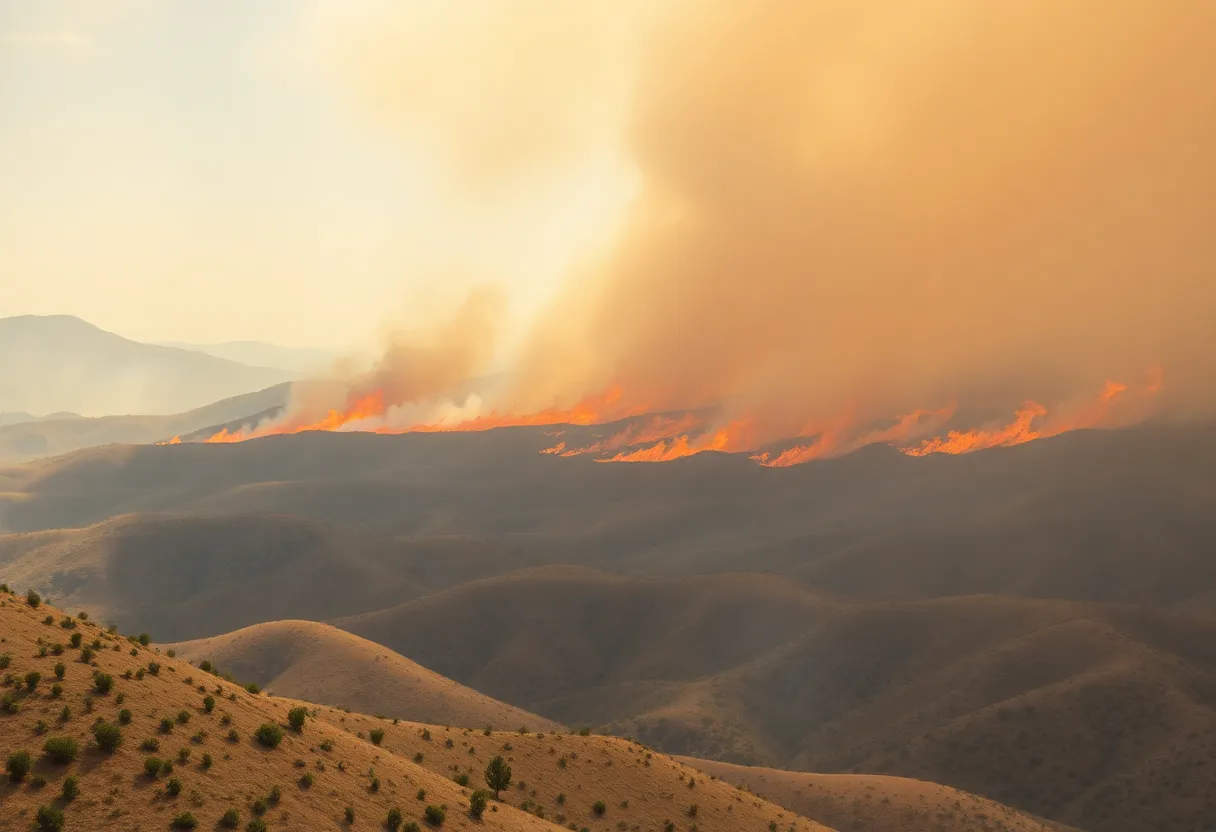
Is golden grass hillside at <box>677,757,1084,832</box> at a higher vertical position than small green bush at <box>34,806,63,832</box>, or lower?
lower

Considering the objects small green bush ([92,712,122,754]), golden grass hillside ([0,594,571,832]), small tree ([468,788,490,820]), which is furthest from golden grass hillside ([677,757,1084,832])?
small green bush ([92,712,122,754])

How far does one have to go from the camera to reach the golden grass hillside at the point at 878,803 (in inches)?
3460

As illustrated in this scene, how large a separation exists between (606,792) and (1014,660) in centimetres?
9949

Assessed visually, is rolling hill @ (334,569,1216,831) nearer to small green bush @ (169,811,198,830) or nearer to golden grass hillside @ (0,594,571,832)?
golden grass hillside @ (0,594,571,832)

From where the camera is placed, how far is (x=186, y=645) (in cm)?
14988

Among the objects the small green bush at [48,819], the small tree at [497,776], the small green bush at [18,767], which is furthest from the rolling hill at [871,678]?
the small green bush at [48,819]

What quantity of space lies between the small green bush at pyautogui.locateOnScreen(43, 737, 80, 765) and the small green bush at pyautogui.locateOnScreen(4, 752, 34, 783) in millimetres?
977

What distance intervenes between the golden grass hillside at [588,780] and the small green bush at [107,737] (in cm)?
2400

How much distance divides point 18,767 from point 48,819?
257 cm

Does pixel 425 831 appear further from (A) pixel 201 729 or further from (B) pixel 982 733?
Answer: (B) pixel 982 733

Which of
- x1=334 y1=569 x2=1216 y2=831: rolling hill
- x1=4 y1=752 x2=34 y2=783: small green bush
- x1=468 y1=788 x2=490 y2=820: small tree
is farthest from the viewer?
x1=334 y1=569 x2=1216 y2=831: rolling hill

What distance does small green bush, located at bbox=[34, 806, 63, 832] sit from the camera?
32.2 m

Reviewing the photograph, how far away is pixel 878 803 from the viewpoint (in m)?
91.1

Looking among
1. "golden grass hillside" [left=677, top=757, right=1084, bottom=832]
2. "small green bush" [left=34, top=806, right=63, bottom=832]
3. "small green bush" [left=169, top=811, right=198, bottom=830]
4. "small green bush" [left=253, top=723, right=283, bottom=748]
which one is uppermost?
"small green bush" [left=253, top=723, right=283, bottom=748]
